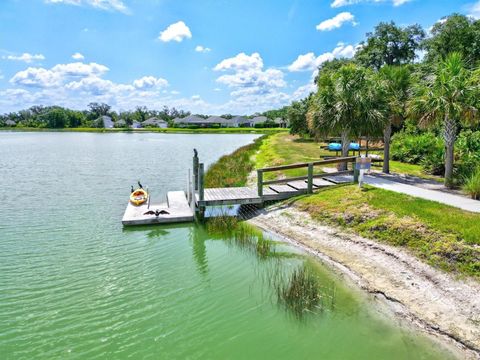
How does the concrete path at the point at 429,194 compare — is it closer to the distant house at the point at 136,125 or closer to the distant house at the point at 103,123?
the distant house at the point at 136,125

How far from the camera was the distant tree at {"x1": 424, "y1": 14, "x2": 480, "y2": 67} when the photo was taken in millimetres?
37125

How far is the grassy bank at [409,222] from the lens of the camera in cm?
788

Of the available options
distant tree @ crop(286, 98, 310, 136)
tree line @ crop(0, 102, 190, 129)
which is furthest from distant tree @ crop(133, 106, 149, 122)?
distant tree @ crop(286, 98, 310, 136)

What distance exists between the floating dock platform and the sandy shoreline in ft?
14.2

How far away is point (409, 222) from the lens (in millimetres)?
9477

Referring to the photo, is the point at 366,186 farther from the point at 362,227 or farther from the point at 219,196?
the point at 219,196

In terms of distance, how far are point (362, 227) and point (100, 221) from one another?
376 inches

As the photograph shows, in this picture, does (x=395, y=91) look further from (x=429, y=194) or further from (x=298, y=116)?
(x=298, y=116)

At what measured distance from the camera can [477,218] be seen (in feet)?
29.3

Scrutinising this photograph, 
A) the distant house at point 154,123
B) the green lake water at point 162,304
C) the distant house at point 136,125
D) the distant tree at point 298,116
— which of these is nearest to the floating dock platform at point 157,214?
the green lake water at point 162,304

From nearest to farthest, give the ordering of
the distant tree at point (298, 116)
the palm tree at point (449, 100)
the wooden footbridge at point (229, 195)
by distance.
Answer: the palm tree at point (449, 100) → the wooden footbridge at point (229, 195) → the distant tree at point (298, 116)

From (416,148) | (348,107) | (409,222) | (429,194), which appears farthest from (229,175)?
(409,222)

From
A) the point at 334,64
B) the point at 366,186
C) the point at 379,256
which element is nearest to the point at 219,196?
the point at 366,186

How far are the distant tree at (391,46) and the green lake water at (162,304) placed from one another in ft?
153
